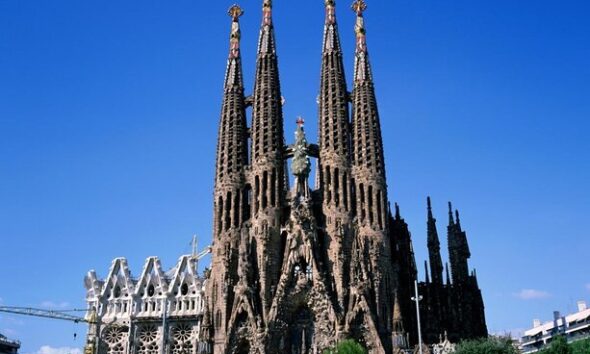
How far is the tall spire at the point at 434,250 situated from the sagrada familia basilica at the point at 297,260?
97 millimetres

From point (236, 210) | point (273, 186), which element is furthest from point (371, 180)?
point (236, 210)

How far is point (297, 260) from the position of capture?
53000 mm

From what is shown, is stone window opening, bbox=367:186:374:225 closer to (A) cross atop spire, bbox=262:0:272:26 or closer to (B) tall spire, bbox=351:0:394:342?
(B) tall spire, bbox=351:0:394:342

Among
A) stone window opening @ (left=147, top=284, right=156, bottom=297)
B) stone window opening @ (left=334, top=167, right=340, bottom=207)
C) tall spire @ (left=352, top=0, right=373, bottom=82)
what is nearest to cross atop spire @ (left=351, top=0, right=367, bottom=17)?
tall spire @ (left=352, top=0, right=373, bottom=82)

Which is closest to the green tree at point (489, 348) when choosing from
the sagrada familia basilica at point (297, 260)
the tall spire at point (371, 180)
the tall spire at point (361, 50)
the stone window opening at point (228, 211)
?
the sagrada familia basilica at point (297, 260)

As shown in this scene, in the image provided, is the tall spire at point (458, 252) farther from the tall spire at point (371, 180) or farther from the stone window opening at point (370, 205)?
the stone window opening at point (370, 205)

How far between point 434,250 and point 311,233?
45.7 ft

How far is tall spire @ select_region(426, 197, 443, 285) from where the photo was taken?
59406mm

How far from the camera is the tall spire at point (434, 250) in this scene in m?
59.4

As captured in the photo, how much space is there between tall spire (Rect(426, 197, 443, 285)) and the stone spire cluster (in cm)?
9

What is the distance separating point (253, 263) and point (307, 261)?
450 cm

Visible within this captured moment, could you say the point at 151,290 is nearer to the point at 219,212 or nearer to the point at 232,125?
the point at 219,212

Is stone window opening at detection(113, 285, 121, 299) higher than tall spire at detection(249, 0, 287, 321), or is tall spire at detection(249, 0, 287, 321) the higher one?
tall spire at detection(249, 0, 287, 321)

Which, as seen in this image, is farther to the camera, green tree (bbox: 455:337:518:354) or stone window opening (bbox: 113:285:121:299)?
stone window opening (bbox: 113:285:121:299)
